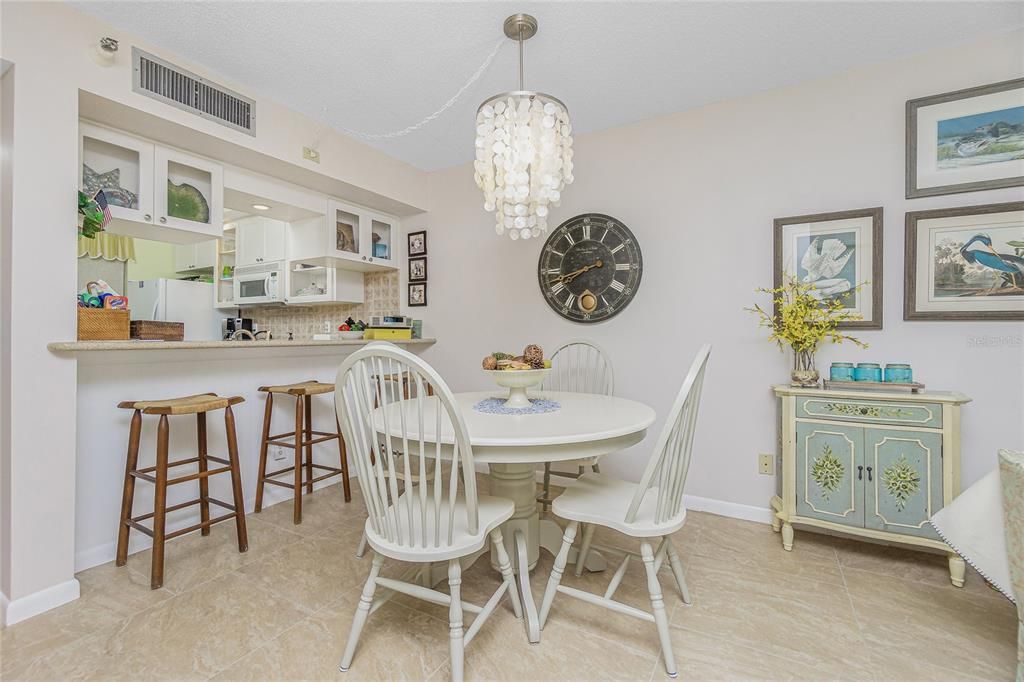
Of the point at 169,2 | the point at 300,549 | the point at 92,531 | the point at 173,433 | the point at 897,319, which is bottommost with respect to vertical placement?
the point at 300,549

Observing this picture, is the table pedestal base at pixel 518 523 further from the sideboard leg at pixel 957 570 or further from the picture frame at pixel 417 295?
the picture frame at pixel 417 295

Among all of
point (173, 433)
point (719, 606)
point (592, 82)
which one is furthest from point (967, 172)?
point (173, 433)

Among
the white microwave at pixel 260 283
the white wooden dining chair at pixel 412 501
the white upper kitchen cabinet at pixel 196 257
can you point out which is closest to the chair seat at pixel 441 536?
the white wooden dining chair at pixel 412 501

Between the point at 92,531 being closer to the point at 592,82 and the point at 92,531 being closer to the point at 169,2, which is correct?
the point at 169,2

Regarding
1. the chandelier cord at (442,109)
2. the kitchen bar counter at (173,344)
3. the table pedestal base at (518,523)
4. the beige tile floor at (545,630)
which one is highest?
the chandelier cord at (442,109)

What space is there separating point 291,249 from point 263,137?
118 cm

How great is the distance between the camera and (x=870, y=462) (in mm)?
2096

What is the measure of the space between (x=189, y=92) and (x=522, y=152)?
1.72 meters

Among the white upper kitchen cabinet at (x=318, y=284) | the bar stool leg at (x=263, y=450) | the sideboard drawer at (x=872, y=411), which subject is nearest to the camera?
the sideboard drawer at (x=872, y=411)

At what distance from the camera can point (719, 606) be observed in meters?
1.78

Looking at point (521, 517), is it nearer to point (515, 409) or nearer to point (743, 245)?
point (515, 409)

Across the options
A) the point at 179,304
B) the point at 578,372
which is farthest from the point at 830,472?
the point at 179,304

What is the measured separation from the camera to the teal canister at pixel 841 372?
2.26 meters

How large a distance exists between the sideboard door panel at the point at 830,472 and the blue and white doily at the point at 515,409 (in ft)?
4.06
